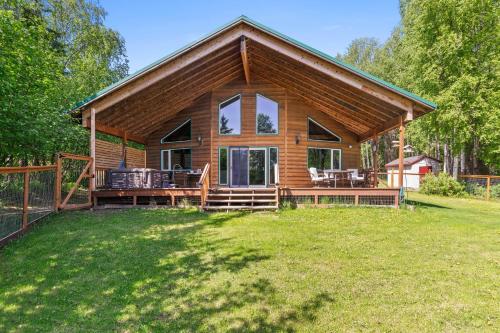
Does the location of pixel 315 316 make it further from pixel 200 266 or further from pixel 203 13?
pixel 203 13

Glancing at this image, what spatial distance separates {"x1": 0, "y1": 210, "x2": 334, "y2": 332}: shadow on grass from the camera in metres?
3.06

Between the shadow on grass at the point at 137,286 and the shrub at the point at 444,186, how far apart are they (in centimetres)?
1553

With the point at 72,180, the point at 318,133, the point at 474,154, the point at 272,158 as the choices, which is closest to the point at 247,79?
the point at 272,158

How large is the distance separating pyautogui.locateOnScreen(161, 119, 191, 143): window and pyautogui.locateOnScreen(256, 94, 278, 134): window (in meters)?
3.00

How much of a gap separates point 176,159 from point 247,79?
460 centimetres

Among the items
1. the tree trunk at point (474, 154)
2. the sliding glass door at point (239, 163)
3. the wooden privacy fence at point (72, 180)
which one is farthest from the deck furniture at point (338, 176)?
the tree trunk at point (474, 154)

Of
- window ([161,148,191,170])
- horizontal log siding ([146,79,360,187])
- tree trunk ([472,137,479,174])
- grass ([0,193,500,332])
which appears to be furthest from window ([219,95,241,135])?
tree trunk ([472,137,479,174])

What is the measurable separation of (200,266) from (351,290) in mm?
2108

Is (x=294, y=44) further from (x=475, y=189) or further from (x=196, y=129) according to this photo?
(x=475, y=189)

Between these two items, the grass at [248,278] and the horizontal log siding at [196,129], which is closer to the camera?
the grass at [248,278]

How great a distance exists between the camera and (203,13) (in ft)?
42.4

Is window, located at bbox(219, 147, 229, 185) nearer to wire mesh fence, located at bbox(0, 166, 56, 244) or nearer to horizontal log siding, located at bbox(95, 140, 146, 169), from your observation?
horizontal log siding, located at bbox(95, 140, 146, 169)

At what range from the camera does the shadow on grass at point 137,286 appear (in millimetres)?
3061

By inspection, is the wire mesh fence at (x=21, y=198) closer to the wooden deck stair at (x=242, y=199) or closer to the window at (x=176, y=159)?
the wooden deck stair at (x=242, y=199)
